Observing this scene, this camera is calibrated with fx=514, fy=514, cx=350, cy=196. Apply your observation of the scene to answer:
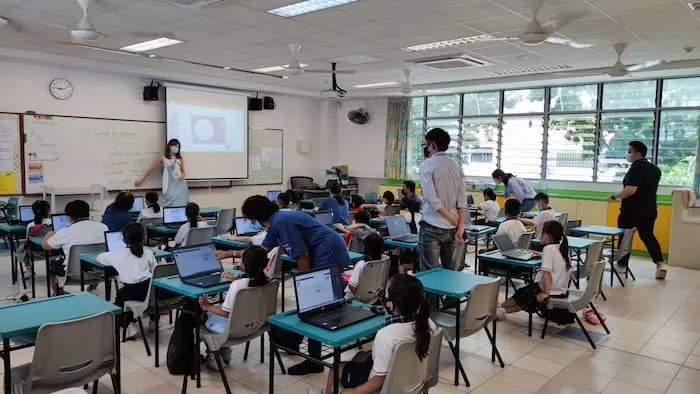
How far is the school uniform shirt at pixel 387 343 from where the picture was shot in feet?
7.64

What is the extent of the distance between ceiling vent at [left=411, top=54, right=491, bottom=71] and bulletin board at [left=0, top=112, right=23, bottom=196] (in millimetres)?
6216

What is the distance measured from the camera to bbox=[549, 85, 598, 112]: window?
9.82 m

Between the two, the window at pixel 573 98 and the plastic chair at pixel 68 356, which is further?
the window at pixel 573 98

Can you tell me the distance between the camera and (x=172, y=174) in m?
9.62

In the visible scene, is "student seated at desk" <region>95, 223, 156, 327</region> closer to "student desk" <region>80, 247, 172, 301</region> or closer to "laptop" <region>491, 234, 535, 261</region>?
"student desk" <region>80, 247, 172, 301</region>

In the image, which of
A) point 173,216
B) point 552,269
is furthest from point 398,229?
point 173,216

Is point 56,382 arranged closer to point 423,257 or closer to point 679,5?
point 423,257

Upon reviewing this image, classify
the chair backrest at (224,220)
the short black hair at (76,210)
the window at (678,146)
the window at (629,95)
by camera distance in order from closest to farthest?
the short black hair at (76,210) < the chair backrest at (224,220) < the window at (678,146) < the window at (629,95)

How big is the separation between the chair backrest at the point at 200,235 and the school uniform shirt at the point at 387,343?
146 inches

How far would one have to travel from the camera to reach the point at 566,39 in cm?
632

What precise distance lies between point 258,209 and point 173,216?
12.0ft

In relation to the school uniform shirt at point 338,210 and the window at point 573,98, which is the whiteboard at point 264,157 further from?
the window at point 573,98

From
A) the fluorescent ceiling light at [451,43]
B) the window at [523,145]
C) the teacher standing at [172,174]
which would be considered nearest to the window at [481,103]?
the window at [523,145]

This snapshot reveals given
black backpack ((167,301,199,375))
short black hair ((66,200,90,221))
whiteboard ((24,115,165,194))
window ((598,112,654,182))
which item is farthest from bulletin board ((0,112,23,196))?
window ((598,112,654,182))
